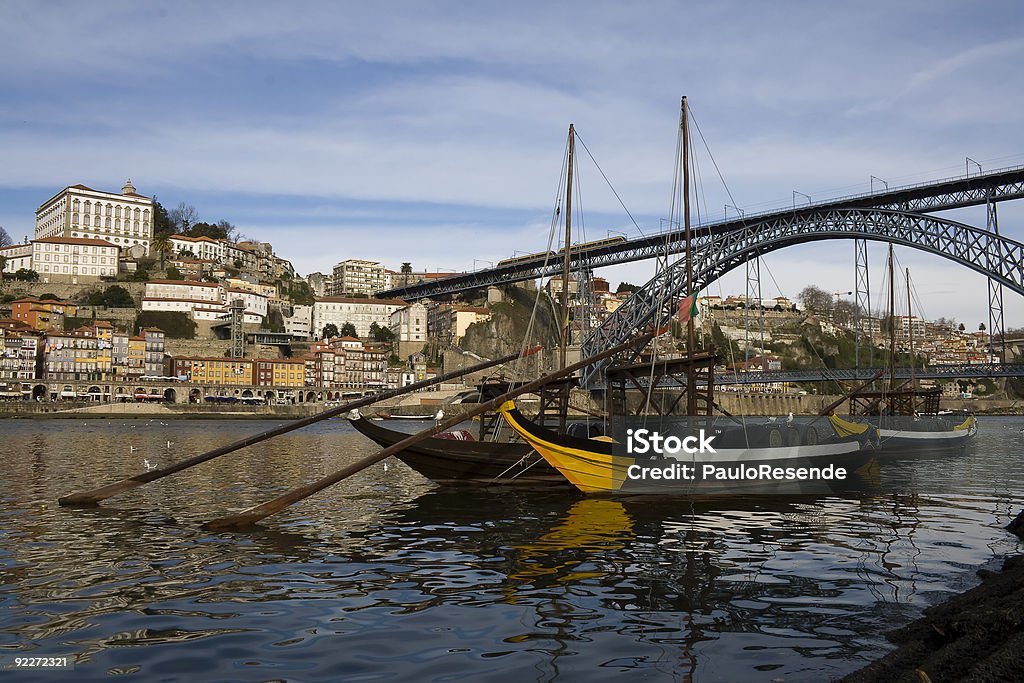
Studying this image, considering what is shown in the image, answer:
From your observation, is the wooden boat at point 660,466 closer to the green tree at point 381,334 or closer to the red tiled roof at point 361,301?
the green tree at point 381,334

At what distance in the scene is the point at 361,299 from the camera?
14150 cm

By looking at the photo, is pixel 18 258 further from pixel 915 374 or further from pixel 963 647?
pixel 963 647

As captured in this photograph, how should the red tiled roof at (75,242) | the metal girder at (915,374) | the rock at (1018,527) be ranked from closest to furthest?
the rock at (1018,527), the metal girder at (915,374), the red tiled roof at (75,242)

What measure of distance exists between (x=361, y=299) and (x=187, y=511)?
127144mm

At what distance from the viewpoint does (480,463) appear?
2044 centimetres

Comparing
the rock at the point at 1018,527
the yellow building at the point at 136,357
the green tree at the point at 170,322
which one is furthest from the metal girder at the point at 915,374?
the green tree at the point at 170,322

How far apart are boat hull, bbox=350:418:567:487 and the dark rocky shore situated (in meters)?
12.7

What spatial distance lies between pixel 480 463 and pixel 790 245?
46.2 metres

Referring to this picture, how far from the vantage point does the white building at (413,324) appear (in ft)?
421

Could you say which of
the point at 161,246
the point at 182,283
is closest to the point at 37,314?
the point at 182,283

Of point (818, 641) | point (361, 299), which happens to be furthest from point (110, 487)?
point (361, 299)

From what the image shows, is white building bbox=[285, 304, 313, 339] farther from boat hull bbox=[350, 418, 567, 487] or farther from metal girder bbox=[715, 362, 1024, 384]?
boat hull bbox=[350, 418, 567, 487]

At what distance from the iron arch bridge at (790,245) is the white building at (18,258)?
329ft

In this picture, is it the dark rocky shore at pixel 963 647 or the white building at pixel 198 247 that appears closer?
the dark rocky shore at pixel 963 647
